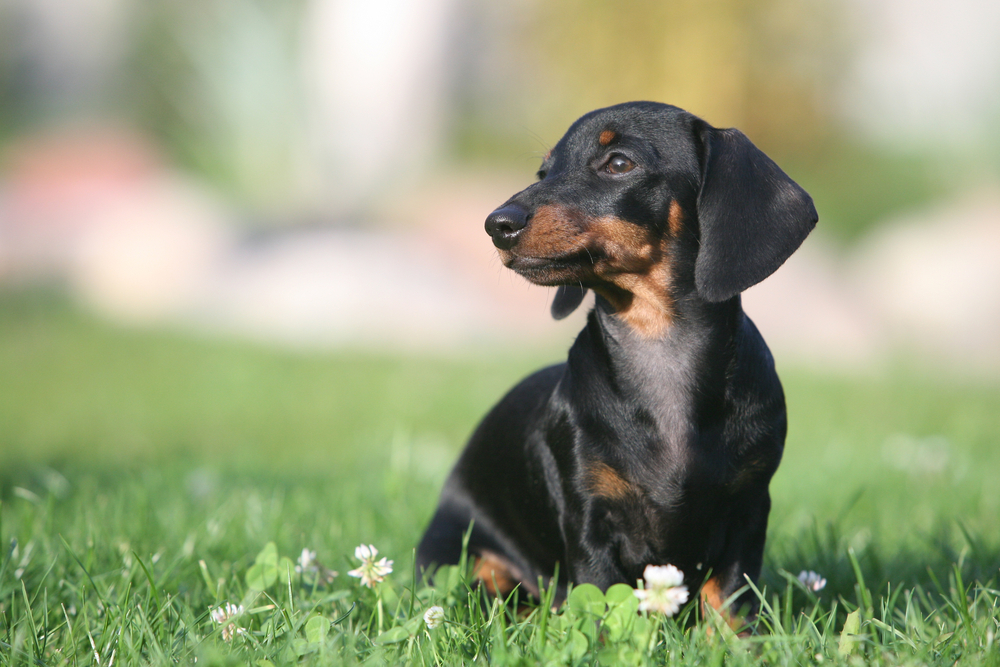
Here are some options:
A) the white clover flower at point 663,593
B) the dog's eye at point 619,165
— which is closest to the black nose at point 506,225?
the dog's eye at point 619,165

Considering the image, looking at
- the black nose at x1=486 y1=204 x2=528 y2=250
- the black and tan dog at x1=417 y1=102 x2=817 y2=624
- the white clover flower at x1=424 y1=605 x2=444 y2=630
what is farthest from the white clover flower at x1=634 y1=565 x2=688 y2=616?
the black nose at x1=486 y1=204 x2=528 y2=250

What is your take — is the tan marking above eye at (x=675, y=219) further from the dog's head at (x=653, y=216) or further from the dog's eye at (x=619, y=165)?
the dog's eye at (x=619, y=165)

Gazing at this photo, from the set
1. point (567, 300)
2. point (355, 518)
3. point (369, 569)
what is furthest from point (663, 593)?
point (355, 518)

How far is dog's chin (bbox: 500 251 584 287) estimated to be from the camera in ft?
6.88

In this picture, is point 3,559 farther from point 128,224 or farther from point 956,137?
point 956,137

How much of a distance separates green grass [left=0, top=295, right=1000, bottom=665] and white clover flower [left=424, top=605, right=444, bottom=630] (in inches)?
0.9

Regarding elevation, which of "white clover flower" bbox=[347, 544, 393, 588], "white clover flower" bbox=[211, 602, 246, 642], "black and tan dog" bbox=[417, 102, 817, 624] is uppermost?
"black and tan dog" bbox=[417, 102, 817, 624]

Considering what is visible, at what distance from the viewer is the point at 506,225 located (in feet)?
6.85

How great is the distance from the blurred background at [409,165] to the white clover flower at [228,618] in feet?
22.1

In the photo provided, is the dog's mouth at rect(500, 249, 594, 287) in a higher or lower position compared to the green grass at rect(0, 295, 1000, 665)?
higher

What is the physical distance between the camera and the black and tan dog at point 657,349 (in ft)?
6.71

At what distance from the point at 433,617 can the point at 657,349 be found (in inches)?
34.4

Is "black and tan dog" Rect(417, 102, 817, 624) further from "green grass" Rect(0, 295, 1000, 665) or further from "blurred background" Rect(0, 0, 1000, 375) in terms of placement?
"blurred background" Rect(0, 0, 1000, 375)

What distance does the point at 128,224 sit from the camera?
36.0 feet
